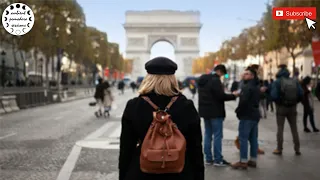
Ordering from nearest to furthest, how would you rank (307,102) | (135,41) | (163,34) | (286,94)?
(286,94), (307,102), (163,34), (135,41)

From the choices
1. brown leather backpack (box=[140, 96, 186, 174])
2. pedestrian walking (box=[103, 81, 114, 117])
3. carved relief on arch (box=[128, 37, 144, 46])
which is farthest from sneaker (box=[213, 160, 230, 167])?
carved relief on arch (box=[128, 37, 144, 46])

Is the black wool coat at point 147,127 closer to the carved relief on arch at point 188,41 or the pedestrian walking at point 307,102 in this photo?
the pedestrian walking at point 307,102

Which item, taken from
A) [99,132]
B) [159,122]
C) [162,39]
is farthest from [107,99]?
[162,39]

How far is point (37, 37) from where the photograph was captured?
38.4 m

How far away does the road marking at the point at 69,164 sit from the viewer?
751 centimetres

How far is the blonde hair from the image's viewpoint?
3607 mm

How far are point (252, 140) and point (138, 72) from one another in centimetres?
10536

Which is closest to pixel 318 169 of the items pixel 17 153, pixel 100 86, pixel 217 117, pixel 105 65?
pixel 217 117

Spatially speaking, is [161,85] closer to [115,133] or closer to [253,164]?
[253,164]

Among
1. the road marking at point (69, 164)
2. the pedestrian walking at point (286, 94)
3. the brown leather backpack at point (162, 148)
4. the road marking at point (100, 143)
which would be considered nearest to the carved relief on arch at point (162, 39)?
the road marking at point (100, 143)

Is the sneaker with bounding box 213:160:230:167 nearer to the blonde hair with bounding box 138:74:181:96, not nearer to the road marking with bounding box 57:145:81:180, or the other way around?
the road marking with bounding box 57:145:81:180

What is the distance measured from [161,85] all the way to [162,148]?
1.65 ft

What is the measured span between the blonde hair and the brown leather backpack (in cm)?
22

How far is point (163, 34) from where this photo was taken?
111500mm
